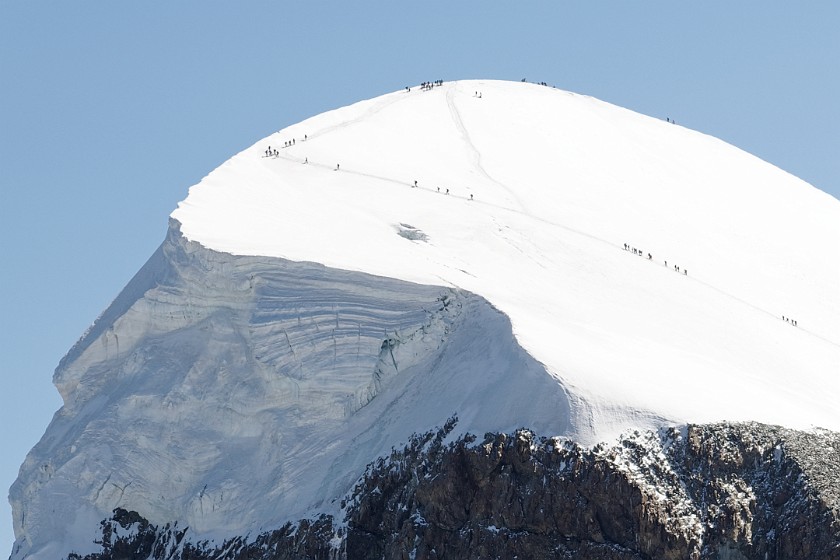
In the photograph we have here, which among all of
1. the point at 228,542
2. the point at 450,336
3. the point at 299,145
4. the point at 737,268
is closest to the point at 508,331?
the point at 450,336

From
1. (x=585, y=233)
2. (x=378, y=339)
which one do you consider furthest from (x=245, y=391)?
(x=585, y=233)

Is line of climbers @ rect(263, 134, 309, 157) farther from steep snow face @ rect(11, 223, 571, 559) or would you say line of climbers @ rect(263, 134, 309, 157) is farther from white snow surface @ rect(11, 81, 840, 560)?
steep snow face @ rect(11, 223, 571, 559)

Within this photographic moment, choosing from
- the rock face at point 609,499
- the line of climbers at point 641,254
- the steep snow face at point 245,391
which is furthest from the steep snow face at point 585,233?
the rock face at point 609,499

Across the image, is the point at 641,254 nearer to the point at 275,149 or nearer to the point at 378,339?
the point at 378,339

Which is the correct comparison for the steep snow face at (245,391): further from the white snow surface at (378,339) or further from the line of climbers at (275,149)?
the line of climbers at (275,149)

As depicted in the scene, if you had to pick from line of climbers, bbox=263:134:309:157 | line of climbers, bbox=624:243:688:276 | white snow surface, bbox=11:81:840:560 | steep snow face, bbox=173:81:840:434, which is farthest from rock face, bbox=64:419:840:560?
line of climbers, bbox=263:134:309:157
